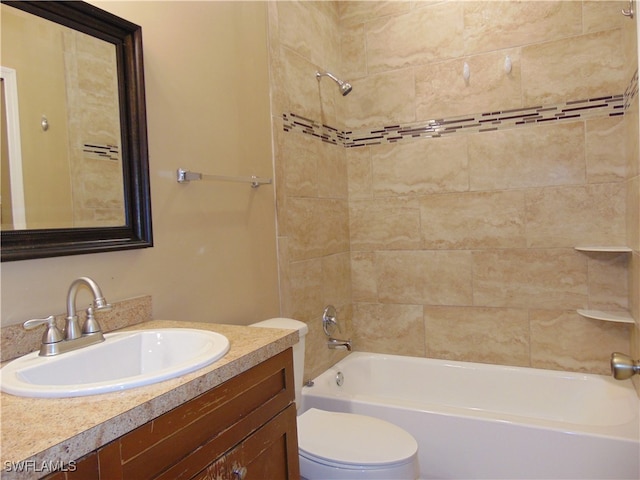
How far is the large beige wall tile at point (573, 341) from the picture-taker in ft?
7.68

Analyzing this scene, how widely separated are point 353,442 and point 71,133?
138cm

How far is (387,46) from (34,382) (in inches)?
100

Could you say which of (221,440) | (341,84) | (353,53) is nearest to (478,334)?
(341,84)

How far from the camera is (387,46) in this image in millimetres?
2775

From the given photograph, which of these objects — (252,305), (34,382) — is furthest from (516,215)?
(34,382)

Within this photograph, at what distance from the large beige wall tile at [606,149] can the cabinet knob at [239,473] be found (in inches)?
86.3

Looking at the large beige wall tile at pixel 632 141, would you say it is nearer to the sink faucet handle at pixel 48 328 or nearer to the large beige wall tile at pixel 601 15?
the large beige wall tile at pixel 601 15

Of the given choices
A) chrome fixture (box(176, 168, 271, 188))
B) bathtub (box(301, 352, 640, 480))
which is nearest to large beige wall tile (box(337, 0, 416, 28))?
chrome fixture (box(176, 168, 271, 188))

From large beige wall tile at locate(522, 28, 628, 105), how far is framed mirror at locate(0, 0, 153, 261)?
1.99 meters

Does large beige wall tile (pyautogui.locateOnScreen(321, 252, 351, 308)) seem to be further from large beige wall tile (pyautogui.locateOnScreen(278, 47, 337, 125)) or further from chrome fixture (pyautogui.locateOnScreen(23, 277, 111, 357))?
chrome fixture (pyautogui.locateOnScreen(23, 277, 111, 357))

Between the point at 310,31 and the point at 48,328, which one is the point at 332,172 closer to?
the point at 310,31

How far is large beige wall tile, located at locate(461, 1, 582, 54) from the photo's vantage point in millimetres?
2344

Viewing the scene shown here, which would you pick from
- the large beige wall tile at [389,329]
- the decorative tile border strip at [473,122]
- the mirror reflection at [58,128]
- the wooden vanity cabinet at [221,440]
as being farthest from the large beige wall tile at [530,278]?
the mirror reflection at [58,128]

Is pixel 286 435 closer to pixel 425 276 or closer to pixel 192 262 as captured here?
pixel 192 262
